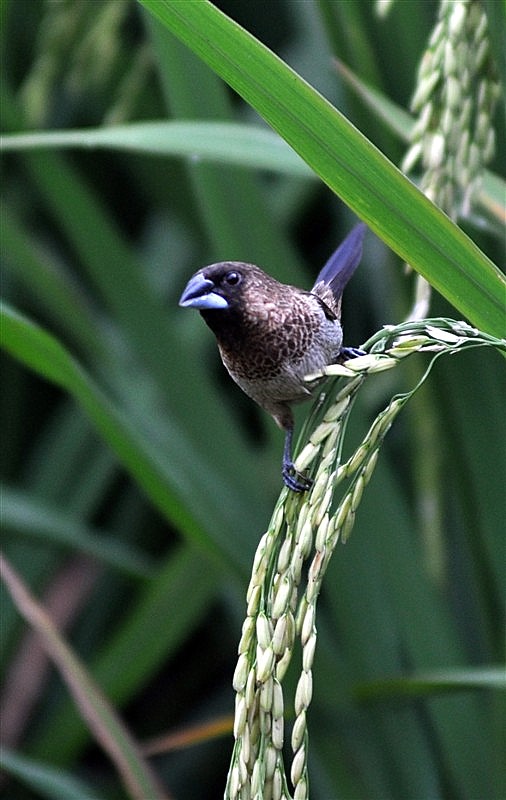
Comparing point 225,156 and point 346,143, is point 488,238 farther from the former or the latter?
point 346,143

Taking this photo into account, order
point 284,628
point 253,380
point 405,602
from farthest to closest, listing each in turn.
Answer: point 405,602 → point 253,380 → point 284,628

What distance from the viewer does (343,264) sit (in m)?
1.26

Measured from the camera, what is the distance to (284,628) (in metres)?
0.82

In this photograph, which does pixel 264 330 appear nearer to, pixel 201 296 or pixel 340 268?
pixel 201 296

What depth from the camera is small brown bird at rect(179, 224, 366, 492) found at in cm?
105

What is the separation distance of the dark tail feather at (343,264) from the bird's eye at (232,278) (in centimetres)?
20

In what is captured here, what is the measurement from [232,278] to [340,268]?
24 cm

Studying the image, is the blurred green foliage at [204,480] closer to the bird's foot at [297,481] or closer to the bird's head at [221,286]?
the bird's head at [221,286]

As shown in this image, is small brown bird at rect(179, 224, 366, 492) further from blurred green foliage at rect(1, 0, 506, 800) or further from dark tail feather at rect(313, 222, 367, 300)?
blurred green foliage at rect(1, 0, 506, 800)

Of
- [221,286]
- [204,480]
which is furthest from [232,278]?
[204,480]

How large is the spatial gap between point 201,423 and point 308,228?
98cm

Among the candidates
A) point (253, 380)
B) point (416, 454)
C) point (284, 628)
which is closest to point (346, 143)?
point (253, 380)

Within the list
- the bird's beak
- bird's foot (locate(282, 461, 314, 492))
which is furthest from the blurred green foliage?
bird's foot (locate(282, 461, 314, 492))

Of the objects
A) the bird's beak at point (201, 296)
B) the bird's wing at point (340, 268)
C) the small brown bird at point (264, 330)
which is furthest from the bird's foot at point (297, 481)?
the bird's wing at point (340, 268)
